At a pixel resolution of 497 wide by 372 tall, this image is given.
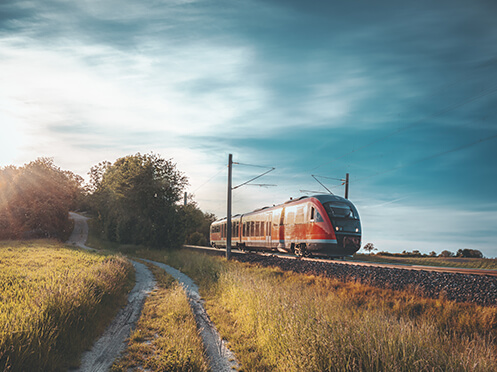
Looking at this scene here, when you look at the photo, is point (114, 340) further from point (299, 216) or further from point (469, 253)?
point (469, 253)

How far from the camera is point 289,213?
75.7 feet

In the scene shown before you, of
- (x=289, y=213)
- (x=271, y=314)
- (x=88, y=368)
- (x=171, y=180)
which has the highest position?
(x=171, y=180)

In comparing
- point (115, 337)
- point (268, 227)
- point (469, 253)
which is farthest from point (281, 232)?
point (469, 253)

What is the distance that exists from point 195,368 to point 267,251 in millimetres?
22284

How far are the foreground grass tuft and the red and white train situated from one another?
9562mm

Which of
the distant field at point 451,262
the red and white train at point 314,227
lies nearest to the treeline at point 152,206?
the red and white train at point 314,227

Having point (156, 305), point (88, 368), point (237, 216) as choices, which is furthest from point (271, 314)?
point (237, 216)

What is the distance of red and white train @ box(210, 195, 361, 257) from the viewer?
18.9 meters

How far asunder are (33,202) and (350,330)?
4952cm

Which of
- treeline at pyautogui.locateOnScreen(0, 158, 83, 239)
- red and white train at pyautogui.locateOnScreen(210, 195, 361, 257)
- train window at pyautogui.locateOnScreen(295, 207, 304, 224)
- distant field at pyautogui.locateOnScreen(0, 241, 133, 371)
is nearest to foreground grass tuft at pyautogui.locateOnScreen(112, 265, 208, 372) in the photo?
distant field at pyautogui.locateOnScreen(0, 241, 133, 371)

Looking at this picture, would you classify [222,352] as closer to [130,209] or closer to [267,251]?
[267,251]

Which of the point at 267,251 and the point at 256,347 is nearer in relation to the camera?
the point at 256,347

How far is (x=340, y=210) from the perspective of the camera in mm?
19547

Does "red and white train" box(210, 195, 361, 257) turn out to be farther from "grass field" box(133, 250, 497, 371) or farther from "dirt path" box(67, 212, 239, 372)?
"dirt path" box(67, 212, 239, 372)
